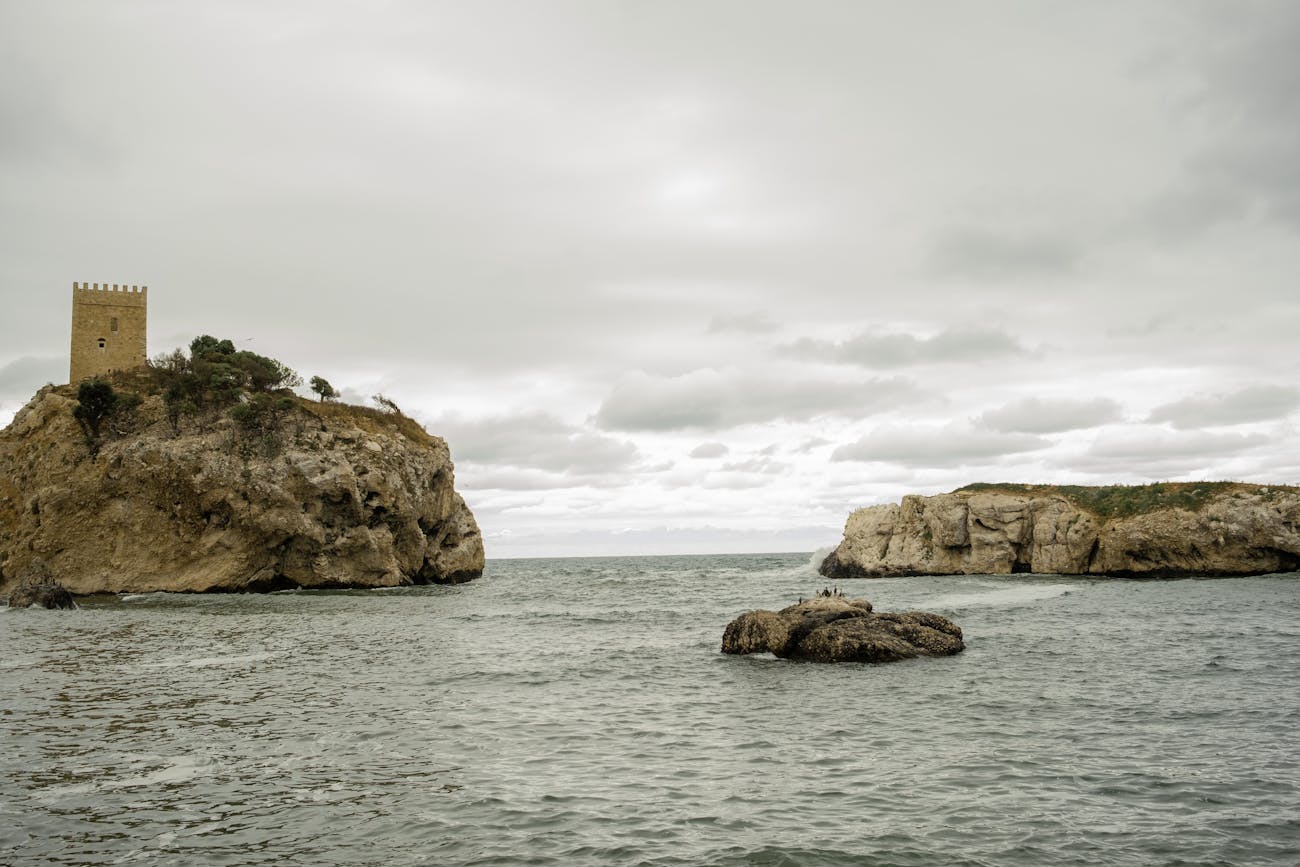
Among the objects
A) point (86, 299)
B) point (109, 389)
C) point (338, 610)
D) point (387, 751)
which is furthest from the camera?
point (86, 299)

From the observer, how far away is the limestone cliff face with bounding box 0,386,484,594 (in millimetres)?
60000

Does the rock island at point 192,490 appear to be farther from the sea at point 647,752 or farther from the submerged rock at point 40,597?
the sea at point 647,752

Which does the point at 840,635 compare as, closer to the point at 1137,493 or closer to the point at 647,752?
the point at 647,752

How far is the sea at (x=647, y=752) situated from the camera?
11.0 meters

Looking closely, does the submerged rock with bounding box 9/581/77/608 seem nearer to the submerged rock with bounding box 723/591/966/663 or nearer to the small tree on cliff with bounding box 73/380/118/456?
the small tree on cliff with bounding box 73/380/118/456

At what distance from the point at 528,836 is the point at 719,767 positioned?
443 cm

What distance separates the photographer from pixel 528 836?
11.4 meters

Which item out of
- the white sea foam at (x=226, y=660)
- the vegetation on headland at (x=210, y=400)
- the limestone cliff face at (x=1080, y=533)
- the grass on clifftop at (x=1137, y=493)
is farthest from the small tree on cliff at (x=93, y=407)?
the grass on clifftop at (x=1137, y=493)

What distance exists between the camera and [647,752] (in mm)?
15930

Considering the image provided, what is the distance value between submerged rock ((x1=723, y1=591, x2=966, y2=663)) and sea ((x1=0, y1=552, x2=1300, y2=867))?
85cm

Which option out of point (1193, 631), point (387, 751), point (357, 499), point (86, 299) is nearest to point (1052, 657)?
point (1193, 631)

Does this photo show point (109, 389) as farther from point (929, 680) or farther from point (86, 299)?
point (929, 680)

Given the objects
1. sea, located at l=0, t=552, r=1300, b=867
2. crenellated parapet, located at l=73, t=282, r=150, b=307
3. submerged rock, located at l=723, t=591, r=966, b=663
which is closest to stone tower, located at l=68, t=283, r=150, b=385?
crenellated parapet, located at l=73, t=282, r=150, b=307

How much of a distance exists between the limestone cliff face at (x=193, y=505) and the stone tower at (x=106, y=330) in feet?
25.5
